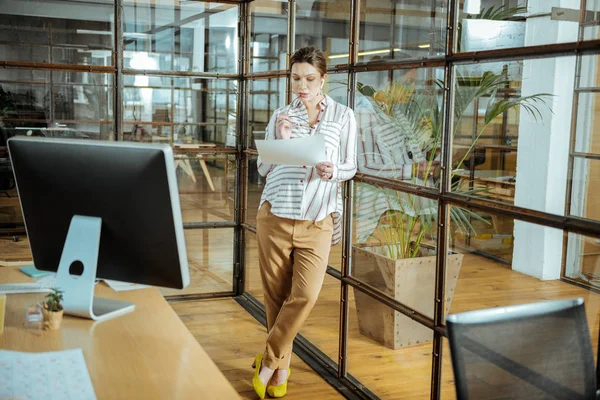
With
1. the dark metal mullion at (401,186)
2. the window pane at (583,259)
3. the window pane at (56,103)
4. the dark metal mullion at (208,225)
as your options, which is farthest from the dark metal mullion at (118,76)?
the window pane at (583,259)

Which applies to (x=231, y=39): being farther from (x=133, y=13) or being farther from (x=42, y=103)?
(x=42, y=103)

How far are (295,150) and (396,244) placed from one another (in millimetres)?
648

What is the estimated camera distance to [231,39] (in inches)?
179

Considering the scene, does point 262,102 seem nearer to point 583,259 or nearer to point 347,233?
point 347,233

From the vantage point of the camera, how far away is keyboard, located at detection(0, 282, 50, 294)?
2074 millimetres

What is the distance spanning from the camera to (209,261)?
4.71m

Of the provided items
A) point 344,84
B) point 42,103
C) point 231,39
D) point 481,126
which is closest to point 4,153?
point 42,103

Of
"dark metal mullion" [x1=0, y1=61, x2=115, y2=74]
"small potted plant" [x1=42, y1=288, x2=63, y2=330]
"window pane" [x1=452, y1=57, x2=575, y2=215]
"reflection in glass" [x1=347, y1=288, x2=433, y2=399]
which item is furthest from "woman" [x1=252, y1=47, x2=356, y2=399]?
"dark metal mullion" [x1=0, y1=61, x2=115, y2=74]

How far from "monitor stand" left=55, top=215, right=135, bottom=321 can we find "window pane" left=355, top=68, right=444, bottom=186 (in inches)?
49.8

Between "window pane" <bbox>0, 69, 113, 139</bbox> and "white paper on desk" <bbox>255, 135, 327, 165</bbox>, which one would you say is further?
"window pane" <bbox>0, 69, 113, 139</bbox>

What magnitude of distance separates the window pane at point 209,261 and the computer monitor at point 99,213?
8.89 feet

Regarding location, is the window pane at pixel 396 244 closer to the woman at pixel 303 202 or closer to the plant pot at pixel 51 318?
the woman at pixel 303 202

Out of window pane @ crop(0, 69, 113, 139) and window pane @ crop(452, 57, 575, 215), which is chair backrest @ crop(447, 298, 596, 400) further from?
window pane @ crop(0, 69, 113, 139)

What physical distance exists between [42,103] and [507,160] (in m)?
2.98
